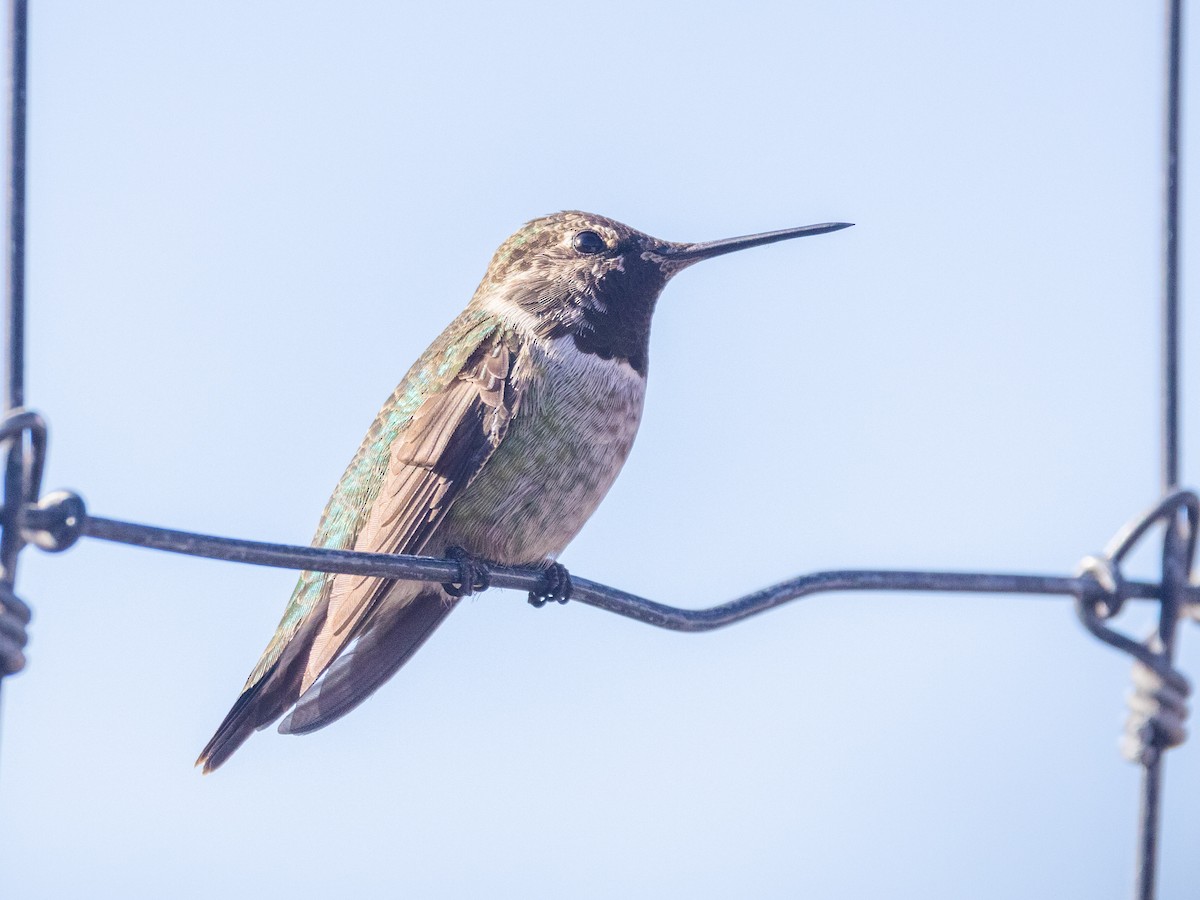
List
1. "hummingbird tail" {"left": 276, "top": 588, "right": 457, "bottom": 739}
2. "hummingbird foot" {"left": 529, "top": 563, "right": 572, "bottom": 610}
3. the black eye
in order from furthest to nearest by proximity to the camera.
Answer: the black eye → "hummingbird tail" {"left": 276, "top": 588, "right": 457, "bottom": 739} → "hummingbird foot" {"left": 529, "top": 563, "right": 572, "bottom": 610}

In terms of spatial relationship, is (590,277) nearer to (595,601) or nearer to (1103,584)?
(595,601)

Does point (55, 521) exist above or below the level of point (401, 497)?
below

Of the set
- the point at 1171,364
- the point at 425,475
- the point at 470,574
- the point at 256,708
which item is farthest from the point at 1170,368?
the point at 256,708

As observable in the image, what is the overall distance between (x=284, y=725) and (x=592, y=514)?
1.30 meters

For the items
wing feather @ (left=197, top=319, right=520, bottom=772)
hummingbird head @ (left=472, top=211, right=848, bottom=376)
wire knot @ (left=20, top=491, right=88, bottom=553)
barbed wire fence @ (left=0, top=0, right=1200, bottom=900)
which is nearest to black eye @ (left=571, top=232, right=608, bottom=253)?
hummingbird head @ (left=472, top=211, right=848, bottom=376)

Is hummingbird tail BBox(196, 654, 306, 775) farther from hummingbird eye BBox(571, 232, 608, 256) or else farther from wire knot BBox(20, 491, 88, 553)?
wire knot BBox(20, 491, 88, 553)

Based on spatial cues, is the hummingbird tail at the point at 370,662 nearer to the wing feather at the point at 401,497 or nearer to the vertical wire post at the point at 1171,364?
the wing feather at the point at 401,497

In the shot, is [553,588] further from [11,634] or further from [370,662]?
[11,634]

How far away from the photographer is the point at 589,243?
6.55m

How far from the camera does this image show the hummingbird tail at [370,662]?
5773mm

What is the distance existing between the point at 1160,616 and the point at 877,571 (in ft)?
1.92

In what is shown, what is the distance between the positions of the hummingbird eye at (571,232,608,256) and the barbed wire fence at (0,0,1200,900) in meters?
2.74

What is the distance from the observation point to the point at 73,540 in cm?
265

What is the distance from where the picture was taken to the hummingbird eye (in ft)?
21.4
